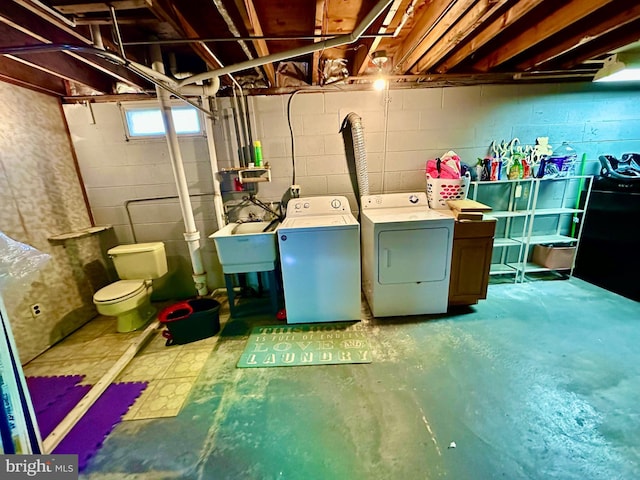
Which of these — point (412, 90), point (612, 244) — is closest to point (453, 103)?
point (412, 90)

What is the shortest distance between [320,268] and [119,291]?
1868 mm

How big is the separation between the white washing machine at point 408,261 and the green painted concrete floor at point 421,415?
1.01 feet

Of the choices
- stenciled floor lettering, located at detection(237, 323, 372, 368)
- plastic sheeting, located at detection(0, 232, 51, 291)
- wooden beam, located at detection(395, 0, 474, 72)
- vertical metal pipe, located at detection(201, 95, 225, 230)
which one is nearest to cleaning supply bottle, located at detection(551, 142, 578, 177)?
wooden beam, located at detection(395, 0, 474, 72)

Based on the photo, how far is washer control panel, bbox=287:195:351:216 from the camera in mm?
2713

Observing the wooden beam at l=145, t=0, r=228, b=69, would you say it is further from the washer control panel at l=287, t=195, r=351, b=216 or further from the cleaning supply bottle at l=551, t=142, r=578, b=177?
the cleaning supply bottle at l=551, t=142, r=578, b=177

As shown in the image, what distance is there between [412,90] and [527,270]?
248 cm

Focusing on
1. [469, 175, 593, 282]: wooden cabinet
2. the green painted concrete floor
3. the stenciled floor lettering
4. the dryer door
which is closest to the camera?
the green painted concrete floor

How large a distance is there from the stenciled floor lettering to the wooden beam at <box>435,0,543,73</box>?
2566 mm

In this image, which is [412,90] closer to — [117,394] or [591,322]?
[591,322]

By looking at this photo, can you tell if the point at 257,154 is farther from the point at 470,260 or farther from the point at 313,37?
the point at 470,260

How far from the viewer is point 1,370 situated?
0.92 metres

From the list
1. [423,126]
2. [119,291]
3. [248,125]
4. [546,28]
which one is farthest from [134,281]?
[546,28]

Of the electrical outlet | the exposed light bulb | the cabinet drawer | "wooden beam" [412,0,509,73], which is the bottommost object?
the electrical outlet

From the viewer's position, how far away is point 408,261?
7.60 feet
